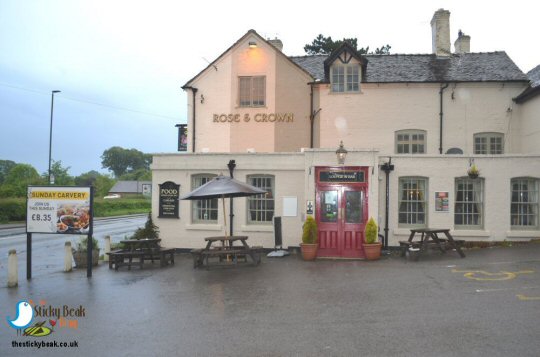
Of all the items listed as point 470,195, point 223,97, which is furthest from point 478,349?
point 223,97

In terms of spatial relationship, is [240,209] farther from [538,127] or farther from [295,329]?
[538,127]

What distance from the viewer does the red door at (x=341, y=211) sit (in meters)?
14.0

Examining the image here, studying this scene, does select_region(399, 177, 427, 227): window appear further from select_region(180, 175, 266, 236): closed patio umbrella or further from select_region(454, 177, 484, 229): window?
select_region(180, 175, 266, 236): closed patio umbrella

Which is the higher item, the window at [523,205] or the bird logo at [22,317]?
the window at [523,205]

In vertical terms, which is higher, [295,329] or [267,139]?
[267,139]

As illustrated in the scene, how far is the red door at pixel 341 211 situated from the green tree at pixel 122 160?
135209 millimetres

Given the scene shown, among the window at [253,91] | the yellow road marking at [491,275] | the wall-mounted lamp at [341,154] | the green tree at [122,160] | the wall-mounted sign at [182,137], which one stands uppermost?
the green tree at [122,160]

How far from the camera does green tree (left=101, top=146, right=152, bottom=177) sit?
14112 centimetres

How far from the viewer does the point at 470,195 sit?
15148 mm

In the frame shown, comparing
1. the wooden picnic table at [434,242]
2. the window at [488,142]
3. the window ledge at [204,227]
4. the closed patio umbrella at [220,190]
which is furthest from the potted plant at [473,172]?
the window ledge at [204,227]

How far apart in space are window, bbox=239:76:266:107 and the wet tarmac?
10002 mm

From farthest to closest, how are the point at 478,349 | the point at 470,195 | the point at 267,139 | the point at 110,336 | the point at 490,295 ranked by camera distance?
the point at 267,139 < the point at 470,195 < the point at 490,295 < the point at 110,336 < the point at 478,349

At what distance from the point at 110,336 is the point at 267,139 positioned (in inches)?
565

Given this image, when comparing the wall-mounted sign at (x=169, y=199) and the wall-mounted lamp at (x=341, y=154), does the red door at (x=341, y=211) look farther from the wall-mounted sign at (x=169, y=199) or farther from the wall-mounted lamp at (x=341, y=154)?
the wall-mounted sign at (x=169, y=199)
